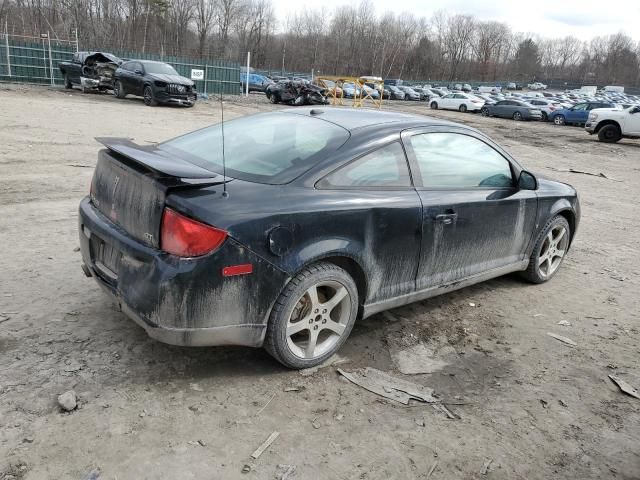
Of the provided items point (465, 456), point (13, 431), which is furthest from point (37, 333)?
point (465, 456)

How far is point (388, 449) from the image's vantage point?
2676mm

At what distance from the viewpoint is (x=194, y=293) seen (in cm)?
272

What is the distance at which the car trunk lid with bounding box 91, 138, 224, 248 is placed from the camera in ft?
9.18

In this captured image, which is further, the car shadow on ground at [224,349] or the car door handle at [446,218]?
the car door handle at [446,218]

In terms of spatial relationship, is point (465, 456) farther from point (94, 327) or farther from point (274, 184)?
point (94, 327)

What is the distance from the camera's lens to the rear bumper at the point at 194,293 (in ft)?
8.89

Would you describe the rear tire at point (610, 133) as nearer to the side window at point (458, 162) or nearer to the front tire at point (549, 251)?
the front tire at point (549, 251)

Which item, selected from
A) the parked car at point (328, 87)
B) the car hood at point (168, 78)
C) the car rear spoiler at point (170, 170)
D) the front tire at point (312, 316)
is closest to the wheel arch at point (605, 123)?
the parked car at point (328, 87)

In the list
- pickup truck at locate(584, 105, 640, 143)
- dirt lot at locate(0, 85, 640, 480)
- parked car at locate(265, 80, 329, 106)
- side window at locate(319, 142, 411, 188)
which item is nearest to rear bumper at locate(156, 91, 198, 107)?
parked car at locate(265, 80, 329, 106)

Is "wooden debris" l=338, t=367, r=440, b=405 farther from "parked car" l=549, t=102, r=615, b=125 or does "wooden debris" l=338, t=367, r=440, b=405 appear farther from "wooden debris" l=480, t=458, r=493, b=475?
"parked car" l=549, t=102, r=615, b=125

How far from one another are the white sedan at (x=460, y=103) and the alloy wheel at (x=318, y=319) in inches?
1543

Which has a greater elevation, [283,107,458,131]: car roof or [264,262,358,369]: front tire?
[283,107,458,131]: car roof

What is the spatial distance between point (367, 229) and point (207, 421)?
143 centimetres

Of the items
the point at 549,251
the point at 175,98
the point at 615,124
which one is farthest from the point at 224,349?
the point at 615,124
